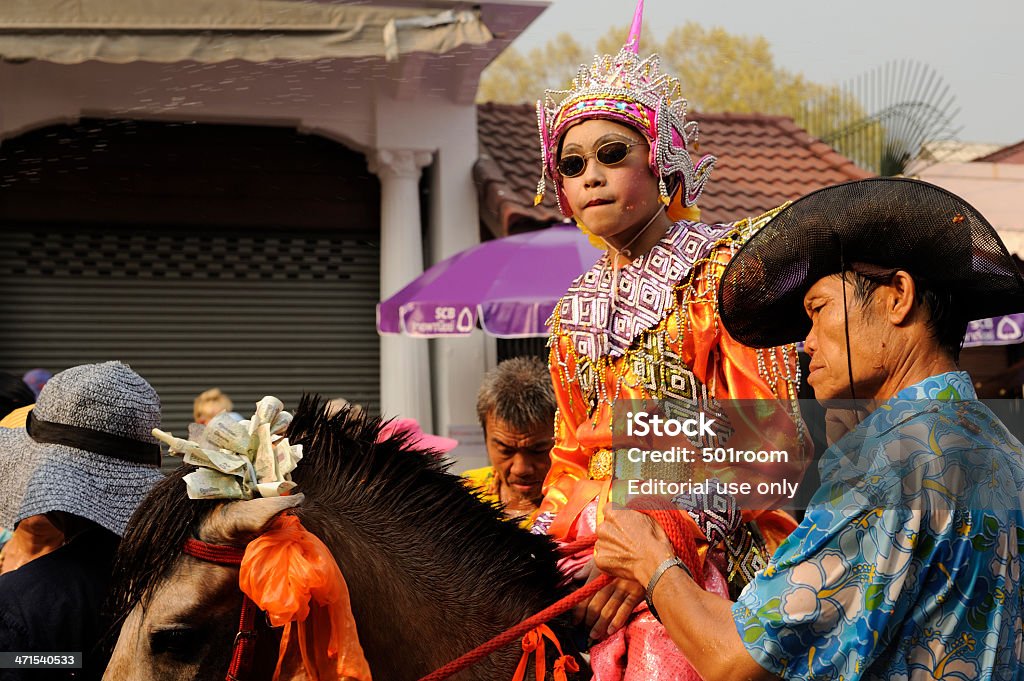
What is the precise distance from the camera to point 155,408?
9.64 ft

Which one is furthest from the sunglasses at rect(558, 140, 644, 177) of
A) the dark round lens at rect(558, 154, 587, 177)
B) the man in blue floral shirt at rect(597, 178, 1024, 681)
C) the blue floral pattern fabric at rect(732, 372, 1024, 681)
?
the blue floral pattern fabric at rect(732, 372, 1024, 681)

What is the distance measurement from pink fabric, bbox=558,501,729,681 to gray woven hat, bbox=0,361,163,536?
1.25 metres

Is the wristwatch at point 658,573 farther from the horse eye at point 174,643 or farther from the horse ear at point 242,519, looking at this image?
the horse eye at point 174,643

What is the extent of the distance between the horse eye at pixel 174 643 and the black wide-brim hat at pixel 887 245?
1258 mm

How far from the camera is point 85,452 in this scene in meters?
2.81

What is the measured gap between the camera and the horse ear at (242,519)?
6.74 feet

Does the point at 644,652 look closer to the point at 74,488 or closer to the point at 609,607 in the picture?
the point at 609,607

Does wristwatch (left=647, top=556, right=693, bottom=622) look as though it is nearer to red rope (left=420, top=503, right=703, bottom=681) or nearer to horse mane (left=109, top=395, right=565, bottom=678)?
red rope (left=420, top=503, right=703, bottom=681)

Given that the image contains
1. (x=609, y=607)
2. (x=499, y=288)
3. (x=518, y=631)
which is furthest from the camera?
(x=499, y=288)

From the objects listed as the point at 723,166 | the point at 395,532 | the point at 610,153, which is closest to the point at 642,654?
the point at 395,532

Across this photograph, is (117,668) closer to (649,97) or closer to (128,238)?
(649,97)

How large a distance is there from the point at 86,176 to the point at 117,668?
7.81 metres

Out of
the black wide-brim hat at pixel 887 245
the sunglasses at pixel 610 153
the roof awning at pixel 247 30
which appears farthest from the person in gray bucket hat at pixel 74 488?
the roof awning at pixel 247 30

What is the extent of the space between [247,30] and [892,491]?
6.03 m
